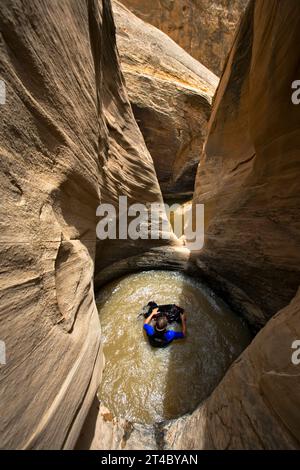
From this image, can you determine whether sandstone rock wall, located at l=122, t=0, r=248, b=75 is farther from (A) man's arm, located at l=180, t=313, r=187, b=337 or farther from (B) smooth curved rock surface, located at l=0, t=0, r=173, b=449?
(A) man's arm, located at l=180, t=313, r=187, b=337

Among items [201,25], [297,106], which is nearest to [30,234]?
[297,106]

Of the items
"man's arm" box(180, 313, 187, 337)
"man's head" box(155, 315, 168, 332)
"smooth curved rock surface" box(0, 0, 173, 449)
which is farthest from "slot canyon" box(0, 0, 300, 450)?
"man's head" box(155, 315, 168, 332)

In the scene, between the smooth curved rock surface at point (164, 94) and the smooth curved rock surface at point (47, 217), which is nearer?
the smooth curved rock surface at point (47, 217)

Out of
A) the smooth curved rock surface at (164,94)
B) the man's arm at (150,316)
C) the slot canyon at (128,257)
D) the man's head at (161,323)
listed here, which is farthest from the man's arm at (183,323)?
the smooth curved rock surface at (164,94)

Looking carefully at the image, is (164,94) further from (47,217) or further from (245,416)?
(245,416)

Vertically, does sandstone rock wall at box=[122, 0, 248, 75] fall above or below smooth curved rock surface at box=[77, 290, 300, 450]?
above

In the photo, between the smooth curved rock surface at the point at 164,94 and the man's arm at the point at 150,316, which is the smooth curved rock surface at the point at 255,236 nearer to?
the man's arm at the point at 150,316
